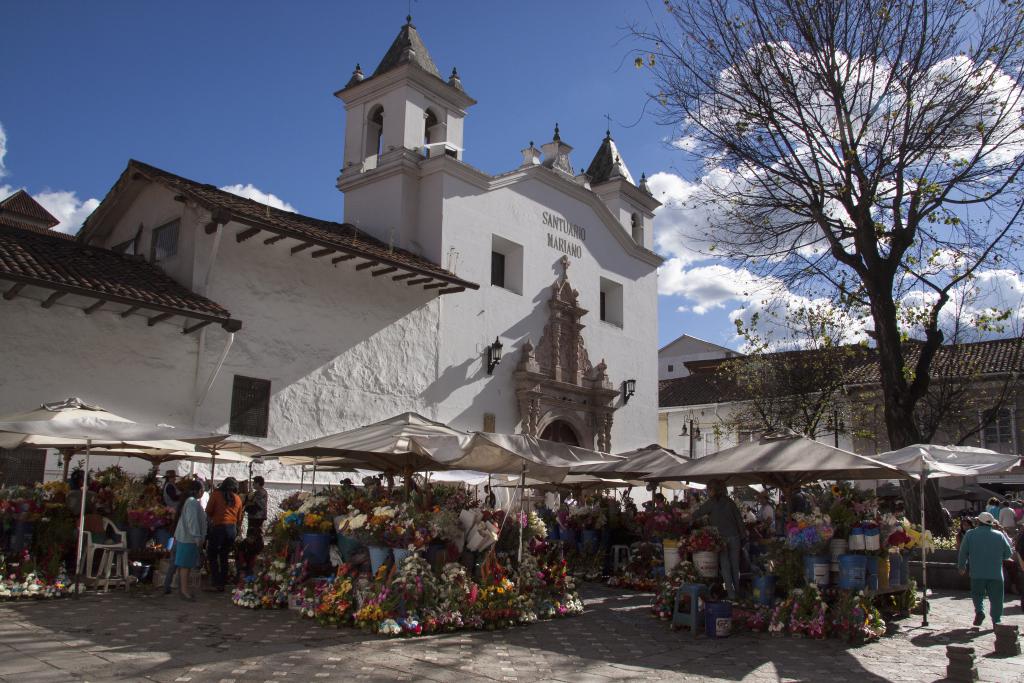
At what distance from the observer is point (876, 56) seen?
16.0 meters

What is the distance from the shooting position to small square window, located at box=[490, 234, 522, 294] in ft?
73.8

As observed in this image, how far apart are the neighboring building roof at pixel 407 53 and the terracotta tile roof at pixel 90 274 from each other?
8901 millimetres

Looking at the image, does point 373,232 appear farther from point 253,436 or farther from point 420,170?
point 253,436

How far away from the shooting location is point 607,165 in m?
28.1

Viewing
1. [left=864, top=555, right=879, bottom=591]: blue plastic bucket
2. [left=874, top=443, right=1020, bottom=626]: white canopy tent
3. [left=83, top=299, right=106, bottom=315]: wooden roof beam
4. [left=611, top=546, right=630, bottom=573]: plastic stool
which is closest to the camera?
[left=864, top=555, right=879, bottom=591]: blue plastic bucket

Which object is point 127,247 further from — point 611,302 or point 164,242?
point 611,302

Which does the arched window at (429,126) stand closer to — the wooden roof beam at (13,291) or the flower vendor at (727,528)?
the wooden roof beam at (13,291)

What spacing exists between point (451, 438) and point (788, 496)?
453cm

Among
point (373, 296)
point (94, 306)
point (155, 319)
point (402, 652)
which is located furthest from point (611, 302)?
point (402, 652)

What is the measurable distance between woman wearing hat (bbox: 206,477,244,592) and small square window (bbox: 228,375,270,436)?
13.7ft

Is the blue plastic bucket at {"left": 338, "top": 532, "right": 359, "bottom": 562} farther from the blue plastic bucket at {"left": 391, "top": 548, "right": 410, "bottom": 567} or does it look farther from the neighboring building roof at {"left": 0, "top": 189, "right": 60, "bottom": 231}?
Result: the neighboring building roof at {"left": 0, "top": 189, "right": 60, "bottom": 231}

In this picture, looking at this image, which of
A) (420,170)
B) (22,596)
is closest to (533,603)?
(22,596)

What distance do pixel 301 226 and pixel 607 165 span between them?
13.4 m

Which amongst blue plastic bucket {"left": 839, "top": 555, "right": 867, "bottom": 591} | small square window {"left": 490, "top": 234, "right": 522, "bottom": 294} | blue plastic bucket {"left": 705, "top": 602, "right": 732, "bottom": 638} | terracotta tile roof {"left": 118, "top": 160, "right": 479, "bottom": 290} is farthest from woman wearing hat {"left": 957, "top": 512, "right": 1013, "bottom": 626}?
small square window {"left": 490, "top": 234, "right": 522, "bottom": 294}
